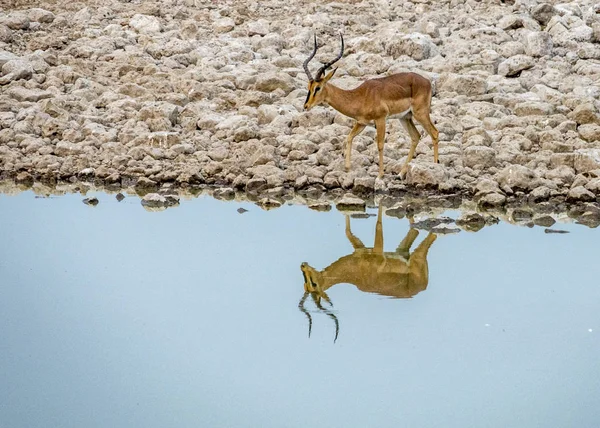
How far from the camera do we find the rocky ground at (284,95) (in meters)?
11.7

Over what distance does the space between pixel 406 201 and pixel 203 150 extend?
2691mm

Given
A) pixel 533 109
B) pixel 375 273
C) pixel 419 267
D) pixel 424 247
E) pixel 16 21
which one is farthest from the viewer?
pixel 16 21

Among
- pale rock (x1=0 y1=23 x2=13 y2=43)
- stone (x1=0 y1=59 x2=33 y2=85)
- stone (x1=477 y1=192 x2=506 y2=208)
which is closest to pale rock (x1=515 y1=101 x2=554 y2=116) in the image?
stone (x1=477 y1=192 x2=506 y2=208)

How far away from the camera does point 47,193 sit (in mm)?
11648

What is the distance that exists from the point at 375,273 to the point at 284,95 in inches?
222

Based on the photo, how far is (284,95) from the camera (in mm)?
13891

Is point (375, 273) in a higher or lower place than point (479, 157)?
lower

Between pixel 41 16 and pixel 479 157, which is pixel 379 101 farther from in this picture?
pixel 41 16

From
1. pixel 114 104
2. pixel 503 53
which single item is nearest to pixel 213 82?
pixel 114 104

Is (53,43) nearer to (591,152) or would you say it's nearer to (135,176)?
(135,176)

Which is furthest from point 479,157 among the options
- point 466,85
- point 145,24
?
point 145,24

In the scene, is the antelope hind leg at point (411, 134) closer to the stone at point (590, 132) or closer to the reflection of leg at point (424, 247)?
the stone at point (590, 132)

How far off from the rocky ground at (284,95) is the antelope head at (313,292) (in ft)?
9.53

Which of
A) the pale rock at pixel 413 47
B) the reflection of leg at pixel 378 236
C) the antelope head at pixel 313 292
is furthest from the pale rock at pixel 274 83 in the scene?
the antelope head at pixel 313 292
